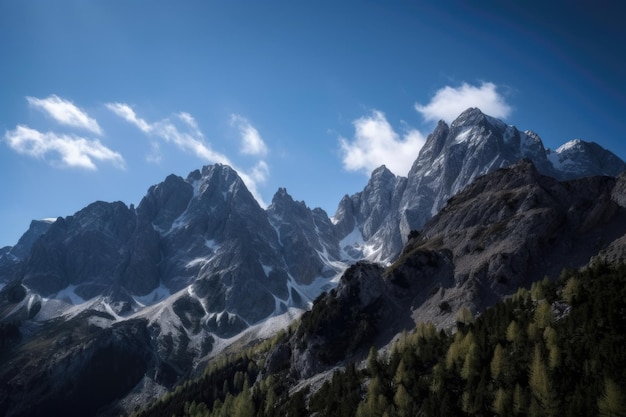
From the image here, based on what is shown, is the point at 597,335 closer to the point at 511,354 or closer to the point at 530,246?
the point at 511,354

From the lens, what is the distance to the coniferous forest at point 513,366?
2398 inches

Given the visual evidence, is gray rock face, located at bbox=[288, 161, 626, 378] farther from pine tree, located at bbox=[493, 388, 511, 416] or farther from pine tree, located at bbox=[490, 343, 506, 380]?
pine tree, located at bbox=[493, 388, 511, 416]

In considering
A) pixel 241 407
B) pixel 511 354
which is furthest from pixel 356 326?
pixel 511 354

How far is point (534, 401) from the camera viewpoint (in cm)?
6119

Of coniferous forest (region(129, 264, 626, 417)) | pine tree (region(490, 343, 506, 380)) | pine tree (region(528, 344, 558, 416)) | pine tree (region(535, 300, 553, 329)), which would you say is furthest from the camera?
pine tree (region(535, 300, 553, 329))

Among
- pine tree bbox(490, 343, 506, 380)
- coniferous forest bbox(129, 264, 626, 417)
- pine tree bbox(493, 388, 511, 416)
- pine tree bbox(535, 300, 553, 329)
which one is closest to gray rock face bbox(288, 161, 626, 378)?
coniferous forest bbox(129, 264, 626, 417)

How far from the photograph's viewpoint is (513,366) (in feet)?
230

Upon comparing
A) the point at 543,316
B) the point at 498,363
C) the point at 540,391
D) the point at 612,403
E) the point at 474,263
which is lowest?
the point at 612,403

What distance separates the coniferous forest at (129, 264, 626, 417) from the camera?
6091cm

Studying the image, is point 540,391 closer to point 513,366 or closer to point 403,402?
point 513,366

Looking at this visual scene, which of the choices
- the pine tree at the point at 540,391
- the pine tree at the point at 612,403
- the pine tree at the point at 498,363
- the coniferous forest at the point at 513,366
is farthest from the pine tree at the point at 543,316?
the pine tree at the point at 612,403

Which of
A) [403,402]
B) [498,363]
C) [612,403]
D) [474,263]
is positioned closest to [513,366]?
[498,363]

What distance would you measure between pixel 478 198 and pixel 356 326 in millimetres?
66817

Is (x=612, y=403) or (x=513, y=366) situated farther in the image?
(x=513, y=366)
